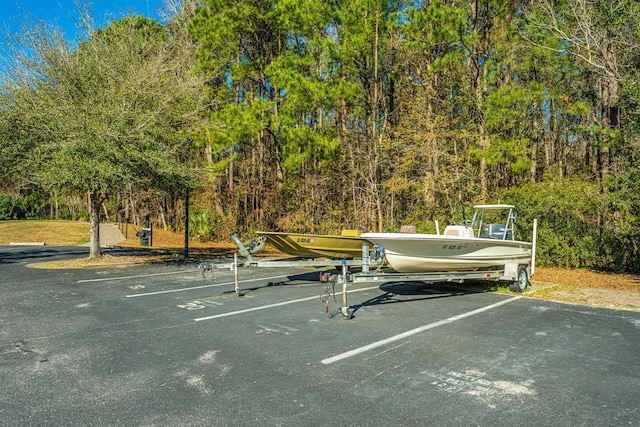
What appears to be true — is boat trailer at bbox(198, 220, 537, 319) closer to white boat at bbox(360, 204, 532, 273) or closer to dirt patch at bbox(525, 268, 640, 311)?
white boat at bbox(360, 204, 532, 273)

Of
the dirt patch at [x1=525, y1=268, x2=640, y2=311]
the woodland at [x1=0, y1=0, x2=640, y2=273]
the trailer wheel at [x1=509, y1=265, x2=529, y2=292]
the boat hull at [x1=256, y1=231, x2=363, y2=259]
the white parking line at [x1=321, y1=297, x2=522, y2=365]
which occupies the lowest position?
the dirt patch at [x1=525, y1=268, x2=640, y2=311]

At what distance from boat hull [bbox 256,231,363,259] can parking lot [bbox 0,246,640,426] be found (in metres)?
1.16

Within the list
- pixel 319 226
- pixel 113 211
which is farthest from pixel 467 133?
pixel 113 211

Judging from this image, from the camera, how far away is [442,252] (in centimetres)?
884

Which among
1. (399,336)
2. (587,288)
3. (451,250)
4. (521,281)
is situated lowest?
(587,288)

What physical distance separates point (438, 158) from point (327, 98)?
542 centimetres

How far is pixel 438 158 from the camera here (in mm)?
18938

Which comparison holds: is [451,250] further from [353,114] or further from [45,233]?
[45,233]

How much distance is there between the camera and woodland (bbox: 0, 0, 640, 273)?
44.0 feet

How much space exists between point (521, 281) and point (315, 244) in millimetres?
4818

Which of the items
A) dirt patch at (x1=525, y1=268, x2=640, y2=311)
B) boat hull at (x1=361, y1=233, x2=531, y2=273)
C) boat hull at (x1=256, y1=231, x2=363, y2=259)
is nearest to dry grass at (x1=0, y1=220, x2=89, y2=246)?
boat hull at (x1=256, y1=231, x2=363, y2=259)

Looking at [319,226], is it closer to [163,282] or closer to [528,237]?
[528,237]

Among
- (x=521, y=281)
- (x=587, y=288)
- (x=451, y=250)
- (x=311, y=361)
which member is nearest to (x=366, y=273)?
(x=451, y=250)

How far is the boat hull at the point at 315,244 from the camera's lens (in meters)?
9.52
